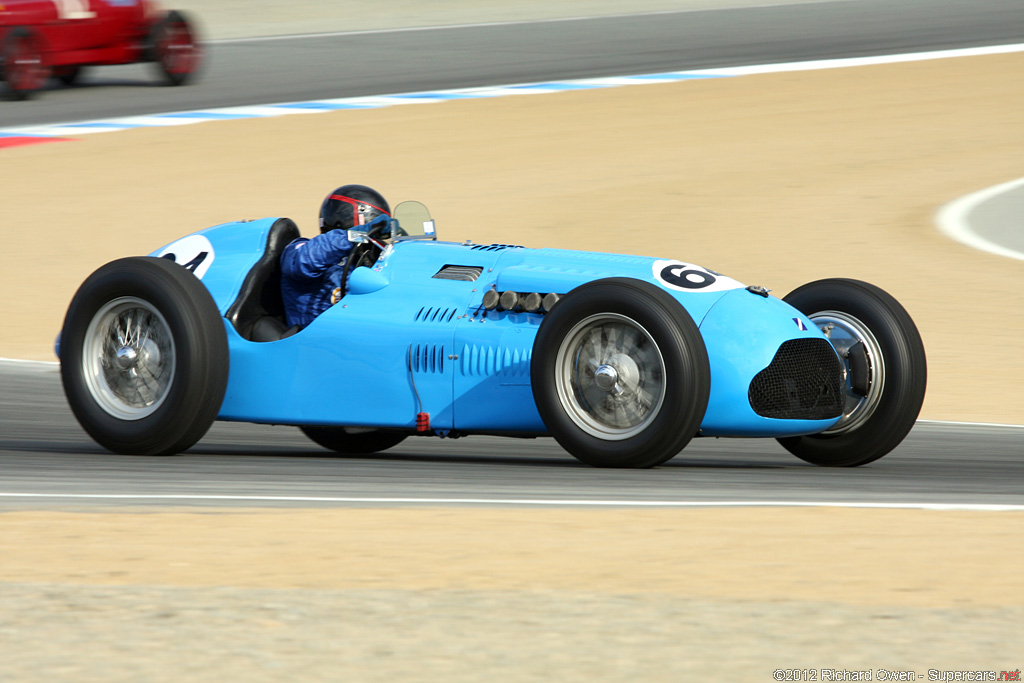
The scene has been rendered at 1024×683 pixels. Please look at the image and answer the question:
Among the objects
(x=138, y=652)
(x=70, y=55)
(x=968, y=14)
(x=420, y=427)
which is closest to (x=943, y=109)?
(x=968, y=14)

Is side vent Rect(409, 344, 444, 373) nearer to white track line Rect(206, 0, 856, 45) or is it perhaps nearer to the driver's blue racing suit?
the driver's blue racing suit

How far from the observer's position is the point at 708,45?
2581 cm

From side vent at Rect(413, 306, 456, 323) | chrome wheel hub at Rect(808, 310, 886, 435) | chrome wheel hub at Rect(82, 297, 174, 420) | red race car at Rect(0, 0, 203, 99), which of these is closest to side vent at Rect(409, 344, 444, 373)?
side vent at Rect(413, 306, 456, 323)

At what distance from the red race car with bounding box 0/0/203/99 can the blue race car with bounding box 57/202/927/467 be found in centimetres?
1275

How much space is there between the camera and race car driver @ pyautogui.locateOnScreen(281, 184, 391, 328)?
749 cm

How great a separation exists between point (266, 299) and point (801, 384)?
2493 mm

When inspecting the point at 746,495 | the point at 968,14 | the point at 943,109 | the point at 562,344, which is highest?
the point at 968,14

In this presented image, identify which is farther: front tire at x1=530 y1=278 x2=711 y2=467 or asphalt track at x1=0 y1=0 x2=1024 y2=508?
front tire at x1=530 y1=278 x2=711 y2=467

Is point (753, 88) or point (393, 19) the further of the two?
point (393, 19)

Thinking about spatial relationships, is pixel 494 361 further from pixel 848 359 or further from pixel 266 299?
pixel 848 359

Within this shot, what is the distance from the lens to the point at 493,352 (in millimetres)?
6938

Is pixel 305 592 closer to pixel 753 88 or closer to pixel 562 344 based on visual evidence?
pixel 562 344

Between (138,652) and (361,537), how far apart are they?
136cm

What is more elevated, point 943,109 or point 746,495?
point 943,109
